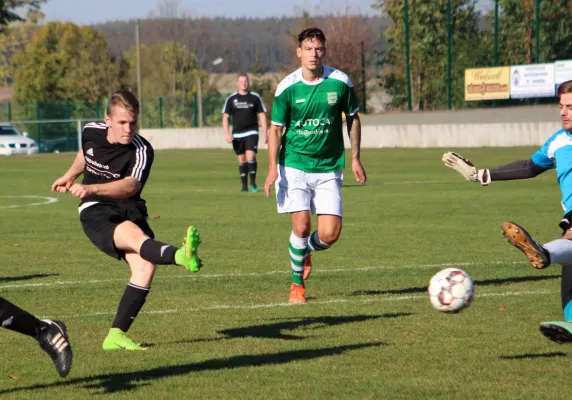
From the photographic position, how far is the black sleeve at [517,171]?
23.5ft

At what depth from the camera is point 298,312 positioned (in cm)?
839

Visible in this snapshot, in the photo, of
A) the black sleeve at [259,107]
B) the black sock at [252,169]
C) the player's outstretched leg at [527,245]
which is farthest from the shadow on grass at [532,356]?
the black sleeve at [259,107]

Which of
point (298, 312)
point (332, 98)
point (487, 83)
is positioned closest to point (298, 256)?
point (298, 312)

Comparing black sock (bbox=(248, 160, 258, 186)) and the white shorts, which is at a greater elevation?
the white shorts

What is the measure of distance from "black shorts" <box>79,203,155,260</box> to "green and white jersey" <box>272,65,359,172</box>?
7.90ft

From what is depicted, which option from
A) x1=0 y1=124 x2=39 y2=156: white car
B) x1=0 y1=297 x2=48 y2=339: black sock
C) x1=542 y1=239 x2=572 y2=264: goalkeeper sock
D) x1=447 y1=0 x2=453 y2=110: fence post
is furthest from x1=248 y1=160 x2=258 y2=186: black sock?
x1=0 y1=124 x2=39 y2=156: white car

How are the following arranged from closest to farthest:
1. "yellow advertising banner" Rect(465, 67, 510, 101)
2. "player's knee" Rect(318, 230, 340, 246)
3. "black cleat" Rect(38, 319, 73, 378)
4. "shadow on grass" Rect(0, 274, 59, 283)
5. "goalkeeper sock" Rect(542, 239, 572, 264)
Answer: "black cleat" Rect(38, 319, 73, 378), "goalkeeper sock" Rect(542, 239, 572, 264), "player's knee" Rect(318, 230, 340, 246), "shadow on grass" Rect(0, 274, 59, 283), "yellow advertising banner" Rect(465, 67, 510, 101)

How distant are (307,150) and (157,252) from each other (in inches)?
114

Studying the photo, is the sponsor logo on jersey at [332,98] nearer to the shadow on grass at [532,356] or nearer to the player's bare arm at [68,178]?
the player's bare arm at [68,178]

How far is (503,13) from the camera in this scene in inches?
1788

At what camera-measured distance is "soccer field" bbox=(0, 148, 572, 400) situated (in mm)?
6000

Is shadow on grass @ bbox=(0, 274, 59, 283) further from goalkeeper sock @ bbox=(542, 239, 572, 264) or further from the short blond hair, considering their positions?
goalkeeper sock @ bbox=(542, 239, 572, 264)

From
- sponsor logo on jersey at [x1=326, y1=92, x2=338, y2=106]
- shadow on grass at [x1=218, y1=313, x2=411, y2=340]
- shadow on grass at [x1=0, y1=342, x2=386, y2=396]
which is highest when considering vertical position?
sponsor logo on jersey at [x1=326, y1=92, x2=338, y2=106]

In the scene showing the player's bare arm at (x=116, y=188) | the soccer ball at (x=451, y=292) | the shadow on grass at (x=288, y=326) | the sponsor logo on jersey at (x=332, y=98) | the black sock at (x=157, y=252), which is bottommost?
the shadow on grass at (x=288, y=326)
